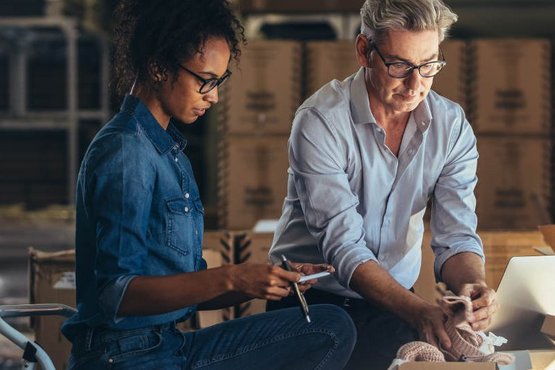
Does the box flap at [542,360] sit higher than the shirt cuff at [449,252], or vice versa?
the shirt cuff at [449,252]

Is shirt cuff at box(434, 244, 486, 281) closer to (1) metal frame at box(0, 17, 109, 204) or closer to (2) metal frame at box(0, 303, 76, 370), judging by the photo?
(2) metal frame at box(0, 303, 76, 370)

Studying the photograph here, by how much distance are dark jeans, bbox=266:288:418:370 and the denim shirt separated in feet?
1.83

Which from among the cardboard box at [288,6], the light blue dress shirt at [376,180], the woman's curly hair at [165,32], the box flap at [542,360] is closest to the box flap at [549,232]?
the light blue dress shirt at [376,180]

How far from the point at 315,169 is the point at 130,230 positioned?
663 mm

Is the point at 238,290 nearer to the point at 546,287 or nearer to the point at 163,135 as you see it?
the point at 163,135

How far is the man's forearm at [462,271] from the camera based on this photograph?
7.68 feet

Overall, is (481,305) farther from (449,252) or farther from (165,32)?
(165,32)

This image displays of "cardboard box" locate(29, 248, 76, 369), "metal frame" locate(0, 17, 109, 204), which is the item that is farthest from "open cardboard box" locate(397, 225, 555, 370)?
"metal frame" locate(0, 17, 109, 204)

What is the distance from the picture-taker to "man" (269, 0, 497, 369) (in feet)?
7.50

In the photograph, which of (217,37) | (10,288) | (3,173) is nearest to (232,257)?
(217,37)

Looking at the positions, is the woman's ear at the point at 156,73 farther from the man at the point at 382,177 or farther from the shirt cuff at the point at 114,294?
the man at the point at 382,177

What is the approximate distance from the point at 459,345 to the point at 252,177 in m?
2.55

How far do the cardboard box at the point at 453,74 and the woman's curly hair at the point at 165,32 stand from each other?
2617mm

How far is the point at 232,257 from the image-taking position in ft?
11.9
